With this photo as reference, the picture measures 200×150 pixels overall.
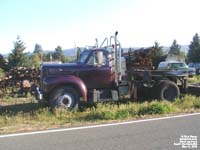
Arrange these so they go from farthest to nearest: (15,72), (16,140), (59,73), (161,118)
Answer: (15,72) → (59,73) → (161,118) → (16,140)

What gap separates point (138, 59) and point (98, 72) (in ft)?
18.9

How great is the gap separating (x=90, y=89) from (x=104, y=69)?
0.89m

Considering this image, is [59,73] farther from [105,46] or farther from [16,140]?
[16,140]

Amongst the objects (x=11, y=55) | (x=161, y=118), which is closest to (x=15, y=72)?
(x=161, y=118)

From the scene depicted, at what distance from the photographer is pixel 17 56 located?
4341cm

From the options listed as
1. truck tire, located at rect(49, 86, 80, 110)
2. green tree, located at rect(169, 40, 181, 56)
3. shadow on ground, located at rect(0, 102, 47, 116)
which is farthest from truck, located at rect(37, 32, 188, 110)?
green tree, located at rect(169, 40, 181, 56)

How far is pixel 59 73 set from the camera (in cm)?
1310

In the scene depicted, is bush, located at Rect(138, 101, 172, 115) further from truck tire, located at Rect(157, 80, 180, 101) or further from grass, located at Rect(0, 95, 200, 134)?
truck tire, located at Rect(157, 80, 180, 101)

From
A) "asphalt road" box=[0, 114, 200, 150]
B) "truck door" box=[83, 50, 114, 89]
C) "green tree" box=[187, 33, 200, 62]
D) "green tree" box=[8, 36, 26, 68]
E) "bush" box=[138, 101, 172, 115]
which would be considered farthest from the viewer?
"green tree" box=[187, 33, 200, 62]

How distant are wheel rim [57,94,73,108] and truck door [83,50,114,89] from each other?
46.5 inches

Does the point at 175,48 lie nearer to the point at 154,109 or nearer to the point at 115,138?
the point at 154,109

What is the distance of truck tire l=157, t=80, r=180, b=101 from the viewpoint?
14.1m

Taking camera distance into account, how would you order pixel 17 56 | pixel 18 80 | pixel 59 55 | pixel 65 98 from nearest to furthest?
pixel 65 98, pixel 18 80, pixel 17 56, pixel 59 55

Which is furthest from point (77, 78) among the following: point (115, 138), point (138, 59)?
point (138, 59)
